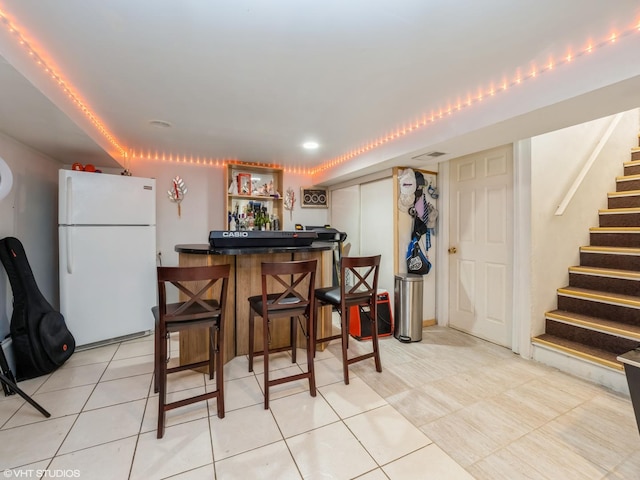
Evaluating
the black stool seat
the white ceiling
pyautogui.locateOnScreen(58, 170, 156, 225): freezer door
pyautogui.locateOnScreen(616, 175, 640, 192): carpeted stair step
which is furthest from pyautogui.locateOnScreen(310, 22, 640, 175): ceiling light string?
pyautogui.locateOnScreen(58, 170, 156, 225): freezer door

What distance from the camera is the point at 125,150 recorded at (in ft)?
10.9

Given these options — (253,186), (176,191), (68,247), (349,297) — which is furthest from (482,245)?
(68,247)

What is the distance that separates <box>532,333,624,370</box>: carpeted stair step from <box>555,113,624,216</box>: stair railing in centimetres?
115

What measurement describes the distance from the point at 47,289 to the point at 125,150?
1724 mm

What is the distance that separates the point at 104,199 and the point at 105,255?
1.85ft

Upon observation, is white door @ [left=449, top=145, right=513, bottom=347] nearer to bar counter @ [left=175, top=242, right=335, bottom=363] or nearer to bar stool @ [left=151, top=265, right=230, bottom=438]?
bar counter @ [left=175, top=242, right=335, bottom=363]

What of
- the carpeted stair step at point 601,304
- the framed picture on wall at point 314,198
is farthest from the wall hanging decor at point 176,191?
the carpeted stair step at point 601,304

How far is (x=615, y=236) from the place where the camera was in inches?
110

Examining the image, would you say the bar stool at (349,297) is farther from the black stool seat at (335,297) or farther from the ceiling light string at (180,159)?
the ceiling light string at (180,159)

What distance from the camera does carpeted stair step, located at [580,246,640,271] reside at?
2.53 metres

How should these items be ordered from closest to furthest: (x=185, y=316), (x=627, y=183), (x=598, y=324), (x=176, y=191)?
(x=185, y=316) → (x=598, y=324) → (x=627, y=183) → (x=176, y=191)

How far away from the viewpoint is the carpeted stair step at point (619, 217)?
2.79 metres

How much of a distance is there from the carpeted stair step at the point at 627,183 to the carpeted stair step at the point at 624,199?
0.11 m

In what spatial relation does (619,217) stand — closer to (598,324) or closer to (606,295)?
(606,295)
